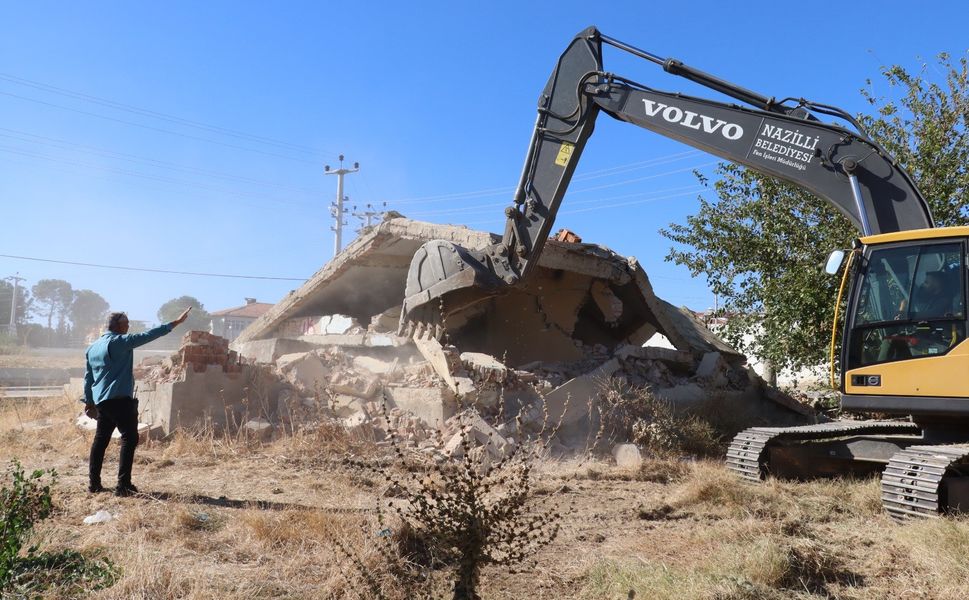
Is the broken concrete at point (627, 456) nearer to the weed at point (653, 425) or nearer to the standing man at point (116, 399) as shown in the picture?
the weed at point (653, 425)

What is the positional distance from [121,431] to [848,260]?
622 cm

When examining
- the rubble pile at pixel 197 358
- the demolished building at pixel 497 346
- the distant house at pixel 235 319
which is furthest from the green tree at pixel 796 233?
the distant house at pixel 235 319

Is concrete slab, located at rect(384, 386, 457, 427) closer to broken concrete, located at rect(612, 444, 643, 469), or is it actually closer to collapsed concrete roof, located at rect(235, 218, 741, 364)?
broken concrete, located at rect(612, 444, 643, 469)

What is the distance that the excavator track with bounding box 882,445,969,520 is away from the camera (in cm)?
566

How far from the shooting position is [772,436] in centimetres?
764

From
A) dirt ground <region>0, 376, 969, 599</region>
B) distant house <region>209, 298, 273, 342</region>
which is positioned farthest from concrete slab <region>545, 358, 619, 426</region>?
distant house <region>209, 298, 273, 342</region>

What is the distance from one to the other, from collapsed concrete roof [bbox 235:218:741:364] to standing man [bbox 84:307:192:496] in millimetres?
5096

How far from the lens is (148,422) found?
9352mm

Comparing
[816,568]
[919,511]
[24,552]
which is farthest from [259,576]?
[919,511]

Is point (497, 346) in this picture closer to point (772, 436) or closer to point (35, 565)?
point (772, 436)

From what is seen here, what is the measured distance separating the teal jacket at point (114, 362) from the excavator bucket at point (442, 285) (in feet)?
11.4

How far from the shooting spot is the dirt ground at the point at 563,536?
397 centimetres

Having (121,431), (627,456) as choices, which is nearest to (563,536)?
(627,456)

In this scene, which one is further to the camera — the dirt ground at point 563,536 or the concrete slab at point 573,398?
the concrete slab at point 573,398
